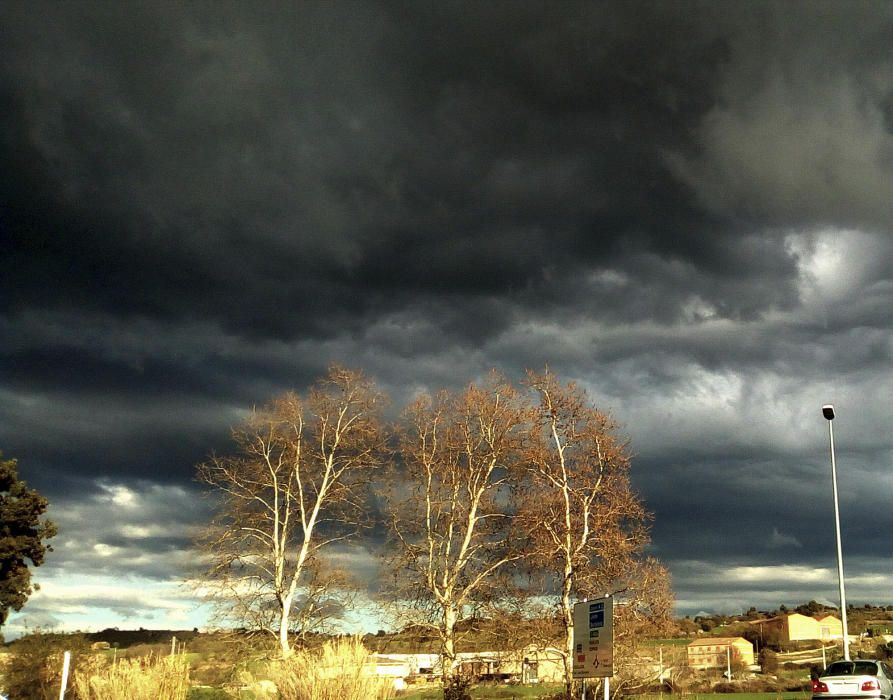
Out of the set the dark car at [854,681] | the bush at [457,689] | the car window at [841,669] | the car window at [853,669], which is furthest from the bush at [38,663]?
the car window at [853,669]

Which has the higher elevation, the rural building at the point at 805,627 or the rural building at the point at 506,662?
the rural building at the point at 506,662

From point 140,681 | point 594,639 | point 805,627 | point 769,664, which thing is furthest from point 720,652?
point 140,681

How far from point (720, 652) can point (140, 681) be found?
427 feet

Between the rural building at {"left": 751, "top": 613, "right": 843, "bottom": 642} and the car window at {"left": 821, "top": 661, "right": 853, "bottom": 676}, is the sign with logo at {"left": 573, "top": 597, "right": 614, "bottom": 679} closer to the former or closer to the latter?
the car window at {"left": 821, "top": 661, "right": 853, "bottom": 676}

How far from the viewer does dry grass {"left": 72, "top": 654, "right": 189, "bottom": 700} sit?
69.6 feet

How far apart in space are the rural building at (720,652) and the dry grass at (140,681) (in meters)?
117

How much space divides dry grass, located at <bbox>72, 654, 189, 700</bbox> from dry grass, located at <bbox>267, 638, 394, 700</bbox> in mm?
2674

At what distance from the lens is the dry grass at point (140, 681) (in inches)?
835

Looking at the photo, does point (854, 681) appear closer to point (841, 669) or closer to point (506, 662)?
point (841, 669)

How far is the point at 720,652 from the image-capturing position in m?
136

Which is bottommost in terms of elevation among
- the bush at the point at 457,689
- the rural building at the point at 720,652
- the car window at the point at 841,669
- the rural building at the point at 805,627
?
the rural building at the point at 720,652

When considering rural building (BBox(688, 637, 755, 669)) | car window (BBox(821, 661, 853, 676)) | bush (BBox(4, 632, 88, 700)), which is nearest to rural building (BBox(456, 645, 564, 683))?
car window (BBox(821, 661, 853, 676))

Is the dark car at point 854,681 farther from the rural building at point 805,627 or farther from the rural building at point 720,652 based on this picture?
the rural building at point 805,627

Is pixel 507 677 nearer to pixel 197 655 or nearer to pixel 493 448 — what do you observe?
pixel 493 448
